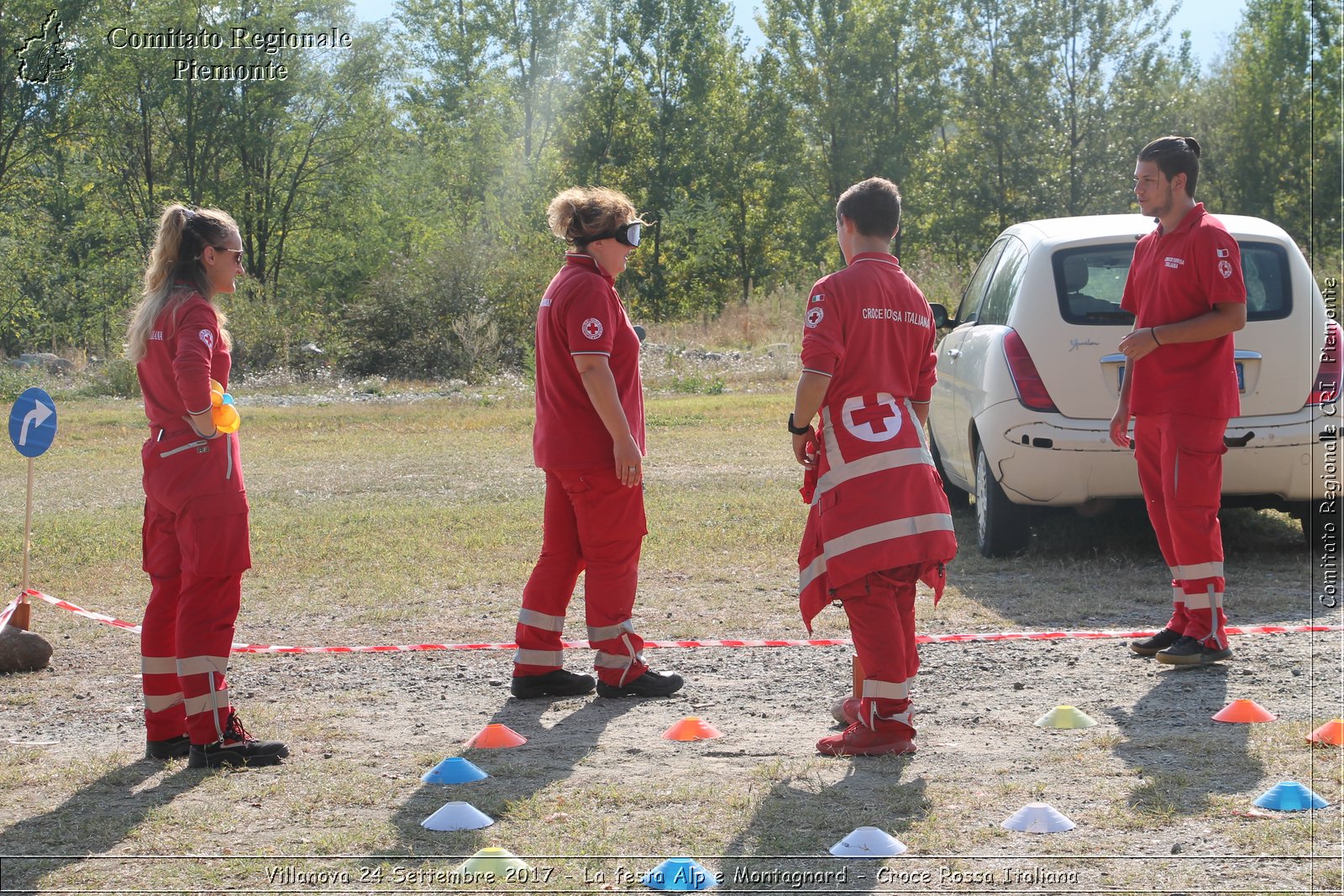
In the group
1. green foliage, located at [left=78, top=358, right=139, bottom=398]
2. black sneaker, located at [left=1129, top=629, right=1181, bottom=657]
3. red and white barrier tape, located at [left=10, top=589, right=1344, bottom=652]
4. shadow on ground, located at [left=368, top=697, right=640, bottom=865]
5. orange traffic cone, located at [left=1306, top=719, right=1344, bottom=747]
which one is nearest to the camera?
shadow on ground, located at [left=368, top=697, right=640, bottom=865]

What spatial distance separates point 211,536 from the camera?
14.4 ft

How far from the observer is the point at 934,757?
14.4ft

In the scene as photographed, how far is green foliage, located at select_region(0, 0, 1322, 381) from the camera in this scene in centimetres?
3959

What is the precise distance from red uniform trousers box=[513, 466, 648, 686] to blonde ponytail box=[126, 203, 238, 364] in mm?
1517

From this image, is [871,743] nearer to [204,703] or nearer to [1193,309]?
[204,703]

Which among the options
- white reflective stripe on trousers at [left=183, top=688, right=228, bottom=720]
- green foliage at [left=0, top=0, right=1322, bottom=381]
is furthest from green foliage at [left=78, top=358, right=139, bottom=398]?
white reflective stripe on trousers at [left=183, top=688, right=228, bottom=720]

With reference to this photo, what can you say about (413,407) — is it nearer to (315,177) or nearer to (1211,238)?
(1211,238)

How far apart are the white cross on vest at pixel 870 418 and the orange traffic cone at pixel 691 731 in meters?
1.21

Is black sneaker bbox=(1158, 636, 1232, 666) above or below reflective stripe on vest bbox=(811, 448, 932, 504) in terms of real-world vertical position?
below

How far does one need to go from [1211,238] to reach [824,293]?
1.98 m

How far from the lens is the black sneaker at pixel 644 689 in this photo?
5414 millimetres

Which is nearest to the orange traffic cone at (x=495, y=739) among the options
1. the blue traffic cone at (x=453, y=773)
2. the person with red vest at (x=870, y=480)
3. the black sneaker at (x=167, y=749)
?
the blue traffic cone at (x=453, y=773)

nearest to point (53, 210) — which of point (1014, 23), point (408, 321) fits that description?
point (408, 321)

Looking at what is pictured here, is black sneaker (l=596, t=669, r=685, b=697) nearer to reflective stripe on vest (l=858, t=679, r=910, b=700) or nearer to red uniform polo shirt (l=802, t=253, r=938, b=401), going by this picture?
reflective stripe on vest (l=858, t=679, r=910, b=700)
